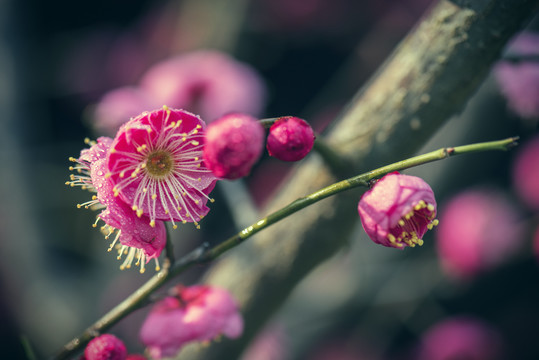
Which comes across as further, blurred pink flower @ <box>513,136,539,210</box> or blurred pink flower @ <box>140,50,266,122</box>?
blurred pink flower @ <box>513,136,539,210</box>

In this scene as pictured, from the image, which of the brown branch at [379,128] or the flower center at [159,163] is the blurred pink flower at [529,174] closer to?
the brown branch at [379,128]

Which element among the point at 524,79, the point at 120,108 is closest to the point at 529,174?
the point at 524,79

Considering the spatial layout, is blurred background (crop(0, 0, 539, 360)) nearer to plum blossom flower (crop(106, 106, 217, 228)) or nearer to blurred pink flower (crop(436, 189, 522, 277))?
blurred pink flower (crop(436, 189, 522, 277))

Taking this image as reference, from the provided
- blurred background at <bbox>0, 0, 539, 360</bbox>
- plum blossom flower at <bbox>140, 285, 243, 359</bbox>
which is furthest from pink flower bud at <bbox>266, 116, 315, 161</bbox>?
blurred background at <bbox>0, 0, 539, 360</bbox>

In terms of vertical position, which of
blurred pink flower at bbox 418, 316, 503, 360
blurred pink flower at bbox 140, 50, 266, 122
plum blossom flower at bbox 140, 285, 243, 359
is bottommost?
blurred pink flower at bbox 418, 316, 503, 360

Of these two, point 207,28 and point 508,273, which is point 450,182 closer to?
point 508,273

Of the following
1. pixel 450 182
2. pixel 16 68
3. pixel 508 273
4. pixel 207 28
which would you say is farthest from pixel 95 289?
pixel 508 273

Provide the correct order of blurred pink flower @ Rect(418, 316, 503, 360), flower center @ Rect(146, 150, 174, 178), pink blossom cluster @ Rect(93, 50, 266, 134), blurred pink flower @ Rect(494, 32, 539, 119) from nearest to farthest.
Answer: flower center @ Rect(146, 150, 174, 178) → blurred pink flower @ Rect(494, 32, 539, 119) → pink blossom cluster @ Rect(93, 50, 266, 134) → blurred pink flower @ Rect(418, 316, 503, 360)
